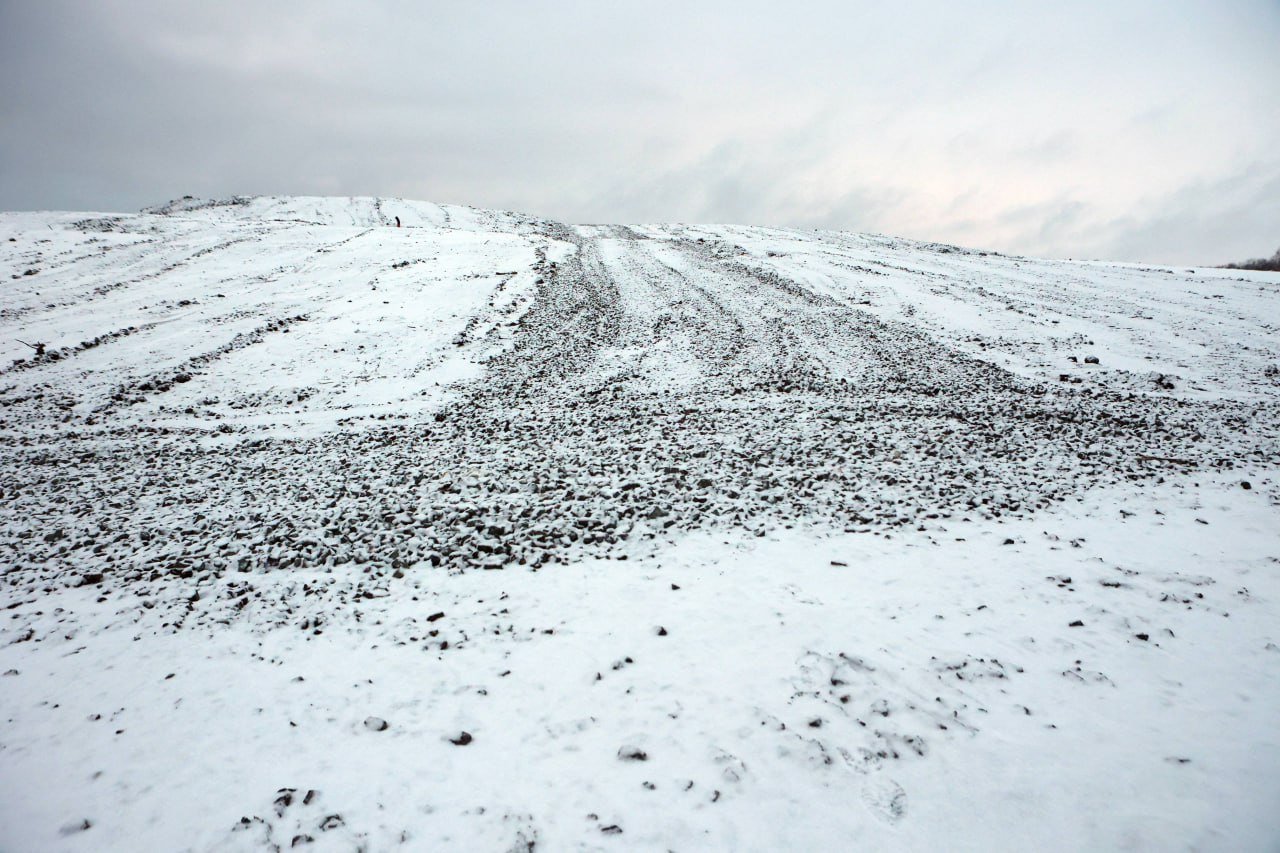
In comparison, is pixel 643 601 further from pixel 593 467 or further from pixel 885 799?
pixel 593 467

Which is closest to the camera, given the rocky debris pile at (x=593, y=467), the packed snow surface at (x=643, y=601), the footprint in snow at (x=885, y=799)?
the footprint in snow at (x=885, y=799)

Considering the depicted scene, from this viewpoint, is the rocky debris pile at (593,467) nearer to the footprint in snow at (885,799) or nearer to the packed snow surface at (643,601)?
the packed snow surface at (643,601)

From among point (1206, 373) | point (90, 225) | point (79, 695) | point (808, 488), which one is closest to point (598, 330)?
point (808, 488)

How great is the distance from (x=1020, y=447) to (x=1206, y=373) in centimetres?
1107

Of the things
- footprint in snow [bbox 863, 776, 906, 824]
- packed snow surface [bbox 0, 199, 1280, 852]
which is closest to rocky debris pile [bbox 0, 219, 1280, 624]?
packed snow surface [bbox 0, 199, 1280, 852]

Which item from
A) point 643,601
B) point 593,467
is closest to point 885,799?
point 643,601

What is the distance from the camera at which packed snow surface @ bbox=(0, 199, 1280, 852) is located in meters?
4.33

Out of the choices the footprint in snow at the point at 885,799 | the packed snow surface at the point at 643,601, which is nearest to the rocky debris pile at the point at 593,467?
the packed snow surface at the point at 643,601

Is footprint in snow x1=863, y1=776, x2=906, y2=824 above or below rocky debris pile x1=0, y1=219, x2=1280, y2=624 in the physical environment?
below

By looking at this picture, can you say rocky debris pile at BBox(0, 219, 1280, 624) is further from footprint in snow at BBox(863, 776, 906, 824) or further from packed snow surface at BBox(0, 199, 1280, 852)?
footprint in snow at BBox(863, 776, 906, 824)

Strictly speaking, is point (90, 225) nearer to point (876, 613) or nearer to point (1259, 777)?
point (876, 613)

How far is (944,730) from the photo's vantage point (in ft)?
15.9

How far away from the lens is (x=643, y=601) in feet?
23.0

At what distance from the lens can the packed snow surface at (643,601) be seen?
4328 mm
